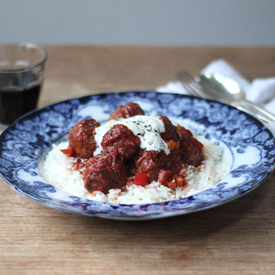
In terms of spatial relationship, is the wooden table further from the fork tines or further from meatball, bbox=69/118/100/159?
the fork tines

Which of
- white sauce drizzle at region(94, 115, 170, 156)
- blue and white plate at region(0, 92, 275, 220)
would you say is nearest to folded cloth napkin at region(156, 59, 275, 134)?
blue and white plate at region(0, 92, 275, 220)

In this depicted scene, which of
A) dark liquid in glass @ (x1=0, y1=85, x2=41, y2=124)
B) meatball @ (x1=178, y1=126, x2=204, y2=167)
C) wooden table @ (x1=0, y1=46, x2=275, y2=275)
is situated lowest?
dark liquid in glass @ (x1=0, y1=85, x2=41, y2=124)

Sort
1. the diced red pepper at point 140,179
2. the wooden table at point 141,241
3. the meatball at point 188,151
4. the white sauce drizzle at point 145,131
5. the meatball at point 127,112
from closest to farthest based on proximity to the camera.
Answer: the wooden table at point 141,241
the diced red pepper at point 140,179
the white sauce drizzle at point 145,131
the meatball at point 188,151
the meatball at point 127,112

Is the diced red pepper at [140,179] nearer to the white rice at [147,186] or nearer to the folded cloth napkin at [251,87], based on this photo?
the white rice at [147,186]

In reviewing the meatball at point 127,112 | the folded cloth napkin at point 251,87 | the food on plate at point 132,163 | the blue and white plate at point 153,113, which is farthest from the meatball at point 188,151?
the folded cloth napkin at point 251,87

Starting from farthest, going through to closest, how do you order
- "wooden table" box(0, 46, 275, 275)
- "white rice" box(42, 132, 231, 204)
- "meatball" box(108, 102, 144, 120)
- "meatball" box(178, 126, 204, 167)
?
"meatball" box(108, 102, 144, 120)
"meatball" box(178, 126, 204, 167)
"white rice" box(42, 132, 231, 204)
"wooden table" box(0, 46, 275, 275)

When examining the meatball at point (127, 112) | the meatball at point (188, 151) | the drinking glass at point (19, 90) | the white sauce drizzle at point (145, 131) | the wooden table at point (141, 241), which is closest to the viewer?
the wooden table at point (141, 241)

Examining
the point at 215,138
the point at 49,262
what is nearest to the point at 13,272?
the point at 49,262
